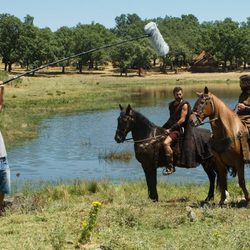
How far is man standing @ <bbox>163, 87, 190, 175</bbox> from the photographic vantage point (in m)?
12.8

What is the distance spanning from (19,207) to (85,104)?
4289 centimetres

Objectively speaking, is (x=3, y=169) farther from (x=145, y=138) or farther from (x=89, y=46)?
(x=89, y=46)

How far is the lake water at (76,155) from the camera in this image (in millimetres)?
21781

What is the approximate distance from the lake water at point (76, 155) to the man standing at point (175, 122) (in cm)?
683

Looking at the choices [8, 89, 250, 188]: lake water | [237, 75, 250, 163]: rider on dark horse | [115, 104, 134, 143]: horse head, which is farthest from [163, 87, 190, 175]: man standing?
[8, 89, 250, 188]: lake water

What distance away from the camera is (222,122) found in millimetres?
11258

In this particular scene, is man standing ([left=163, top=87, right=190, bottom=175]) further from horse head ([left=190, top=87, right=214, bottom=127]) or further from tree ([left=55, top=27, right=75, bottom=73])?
tree ([left=55, top=27, right=75, bottom=73])

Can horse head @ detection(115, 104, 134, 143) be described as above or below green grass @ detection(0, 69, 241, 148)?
above

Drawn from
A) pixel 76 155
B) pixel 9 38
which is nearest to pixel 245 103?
pixel 76 155

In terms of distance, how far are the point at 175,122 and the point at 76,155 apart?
49.5 ft

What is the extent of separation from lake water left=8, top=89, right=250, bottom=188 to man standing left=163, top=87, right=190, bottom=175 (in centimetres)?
683

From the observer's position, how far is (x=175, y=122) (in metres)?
13.1

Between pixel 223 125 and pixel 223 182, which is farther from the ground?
pixel 223 125

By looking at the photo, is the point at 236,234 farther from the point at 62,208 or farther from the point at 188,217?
the point at 62,208
